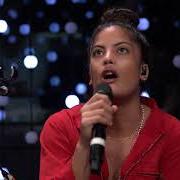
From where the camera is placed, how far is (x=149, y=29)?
2594 millimetres

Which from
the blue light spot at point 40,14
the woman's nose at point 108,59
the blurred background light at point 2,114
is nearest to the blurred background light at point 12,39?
the blue light spot at point 40,14

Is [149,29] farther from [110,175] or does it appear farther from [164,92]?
[110,175]

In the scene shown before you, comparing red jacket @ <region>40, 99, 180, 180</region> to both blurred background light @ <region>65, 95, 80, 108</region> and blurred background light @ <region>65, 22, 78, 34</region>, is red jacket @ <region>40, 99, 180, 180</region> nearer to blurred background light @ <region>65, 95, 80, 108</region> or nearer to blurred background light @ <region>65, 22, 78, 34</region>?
blurred background light @ <region>65, 95, 80, 108</region>

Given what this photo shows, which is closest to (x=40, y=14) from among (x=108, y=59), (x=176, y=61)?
(x=176, y=61)

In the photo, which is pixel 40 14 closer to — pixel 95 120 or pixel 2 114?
pixel 2 114

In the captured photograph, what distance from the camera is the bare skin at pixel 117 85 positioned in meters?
1.13

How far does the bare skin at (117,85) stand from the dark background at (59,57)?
3.94 ft

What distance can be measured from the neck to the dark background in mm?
1193

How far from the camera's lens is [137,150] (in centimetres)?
128

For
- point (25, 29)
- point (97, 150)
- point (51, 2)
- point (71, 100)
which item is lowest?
point (97, 150)

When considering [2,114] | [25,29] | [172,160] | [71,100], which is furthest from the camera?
[2,114]

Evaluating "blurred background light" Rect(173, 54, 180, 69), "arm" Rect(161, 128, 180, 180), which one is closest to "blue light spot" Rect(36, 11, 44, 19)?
"blurred background light" Rect(173, 54, 180, 69)

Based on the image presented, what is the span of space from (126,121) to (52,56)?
135 cm

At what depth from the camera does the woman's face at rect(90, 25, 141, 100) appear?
120 centimetres
